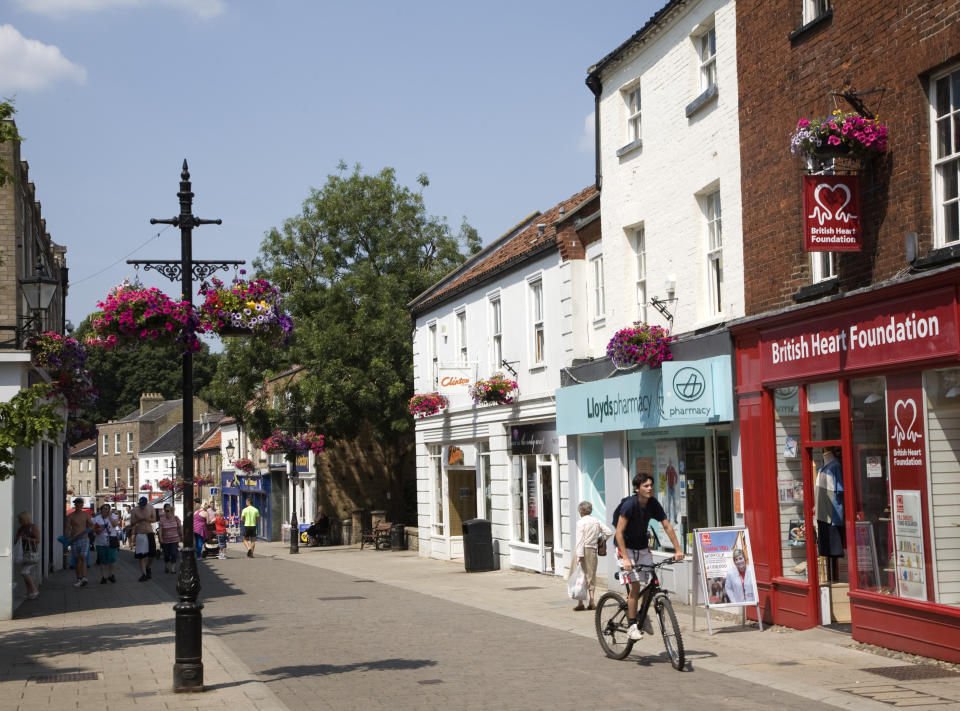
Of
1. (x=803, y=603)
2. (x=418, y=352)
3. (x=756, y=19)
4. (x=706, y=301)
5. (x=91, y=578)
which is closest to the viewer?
(x=803, y=603)

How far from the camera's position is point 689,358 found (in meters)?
16.8

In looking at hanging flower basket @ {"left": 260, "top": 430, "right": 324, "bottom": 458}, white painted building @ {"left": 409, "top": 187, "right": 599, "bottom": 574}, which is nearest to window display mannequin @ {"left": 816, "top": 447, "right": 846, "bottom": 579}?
white painted building @ {"left": 409, "top": 187, "right": 599, "bottom": 574}

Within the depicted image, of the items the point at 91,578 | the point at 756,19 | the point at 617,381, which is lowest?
the point at 91,578

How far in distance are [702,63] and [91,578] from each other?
19.4 m

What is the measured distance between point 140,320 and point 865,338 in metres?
7.60

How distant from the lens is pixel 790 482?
47.7 feet

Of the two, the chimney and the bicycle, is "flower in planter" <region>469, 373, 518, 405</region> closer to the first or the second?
the bicycle

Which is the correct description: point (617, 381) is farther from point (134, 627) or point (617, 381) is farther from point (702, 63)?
point (134, 627)

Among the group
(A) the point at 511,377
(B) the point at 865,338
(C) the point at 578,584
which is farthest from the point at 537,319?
(B) the point at 865,338

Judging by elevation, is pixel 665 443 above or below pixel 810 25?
below

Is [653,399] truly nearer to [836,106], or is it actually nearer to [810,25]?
[836,106]

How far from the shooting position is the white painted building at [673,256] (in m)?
16.0

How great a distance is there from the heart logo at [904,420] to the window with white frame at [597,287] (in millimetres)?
9358

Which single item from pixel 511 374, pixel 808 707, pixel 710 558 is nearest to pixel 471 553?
pixel 511 374
